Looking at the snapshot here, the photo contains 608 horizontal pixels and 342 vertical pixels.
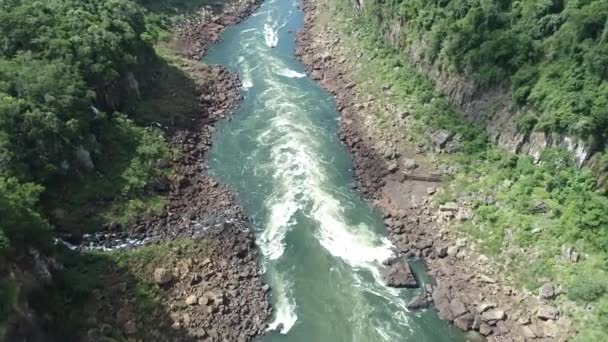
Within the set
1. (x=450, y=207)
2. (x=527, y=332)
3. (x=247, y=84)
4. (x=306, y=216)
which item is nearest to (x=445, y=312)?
(x=527, y=332)

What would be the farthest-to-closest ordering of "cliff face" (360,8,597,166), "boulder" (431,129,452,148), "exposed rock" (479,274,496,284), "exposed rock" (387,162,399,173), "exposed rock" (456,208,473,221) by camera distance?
"boulder" (431,129,452,148)
"exposed rock" (387,162,399,173)
"exposed rock" (456,208,473,221)
"cliff face" (360,8,597,166)
"exposed rock" (479,274,496,284)

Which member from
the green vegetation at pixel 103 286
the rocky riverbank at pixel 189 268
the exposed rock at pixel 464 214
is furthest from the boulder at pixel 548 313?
the green vegetation at pixel 103 286

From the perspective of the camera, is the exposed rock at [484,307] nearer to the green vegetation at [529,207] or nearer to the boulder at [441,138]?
the green vegetation at [529,207]

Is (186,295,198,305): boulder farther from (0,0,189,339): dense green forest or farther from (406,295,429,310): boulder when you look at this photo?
(406,295,429,310): boulder

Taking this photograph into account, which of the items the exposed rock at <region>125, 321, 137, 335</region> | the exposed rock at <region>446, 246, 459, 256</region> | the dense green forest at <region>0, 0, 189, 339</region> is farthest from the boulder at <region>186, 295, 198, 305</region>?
the exposed rock at <region>446, 246, 459, 256</region>

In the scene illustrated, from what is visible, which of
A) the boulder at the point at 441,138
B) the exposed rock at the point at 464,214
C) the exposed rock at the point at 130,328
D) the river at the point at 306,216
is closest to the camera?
the exposed rock at the point at 130,328

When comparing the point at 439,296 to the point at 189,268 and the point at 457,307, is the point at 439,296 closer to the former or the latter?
the point at 457,307
